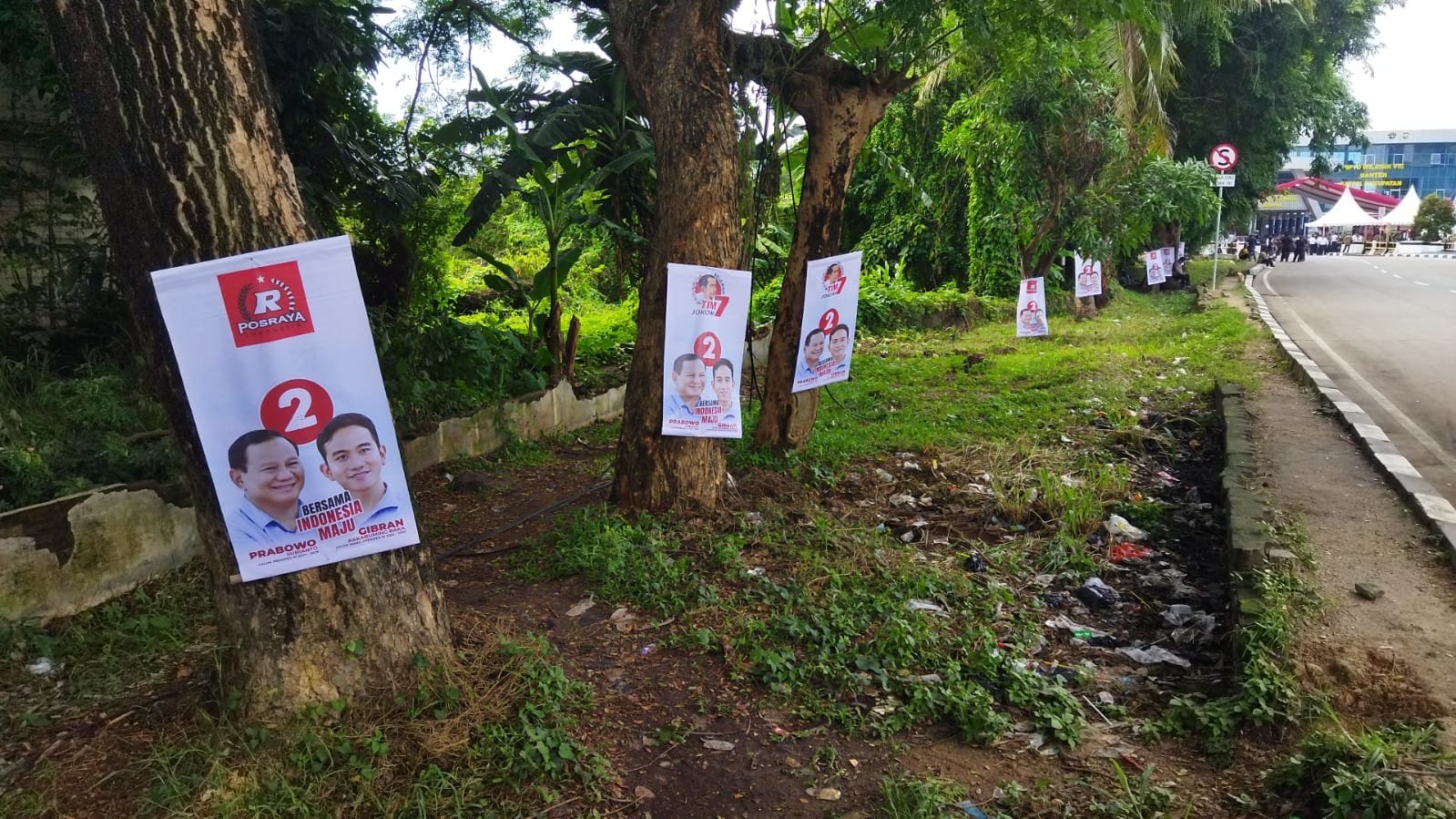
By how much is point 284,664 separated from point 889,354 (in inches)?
404

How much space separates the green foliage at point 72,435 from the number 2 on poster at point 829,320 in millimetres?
3602

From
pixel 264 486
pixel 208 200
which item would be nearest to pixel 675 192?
pixel 208 200

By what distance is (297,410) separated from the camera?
2.63 m

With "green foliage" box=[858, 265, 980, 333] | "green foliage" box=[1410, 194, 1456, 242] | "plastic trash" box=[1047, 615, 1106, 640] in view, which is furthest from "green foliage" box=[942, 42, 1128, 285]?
"green foliage" box=[1410, 194, 1456, 242]

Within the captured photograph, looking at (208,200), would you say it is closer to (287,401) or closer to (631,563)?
(287,401)

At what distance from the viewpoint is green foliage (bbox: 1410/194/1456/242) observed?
57.6 meters

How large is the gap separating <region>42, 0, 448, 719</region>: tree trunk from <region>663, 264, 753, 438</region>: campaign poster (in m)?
2.00

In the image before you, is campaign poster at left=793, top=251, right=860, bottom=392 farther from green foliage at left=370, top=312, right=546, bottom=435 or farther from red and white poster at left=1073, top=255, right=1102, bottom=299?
red and white poster at left=1073, top=255, right=1102, bottom=299

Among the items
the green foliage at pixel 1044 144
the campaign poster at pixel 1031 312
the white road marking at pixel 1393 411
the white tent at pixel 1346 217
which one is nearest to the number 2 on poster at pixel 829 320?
the white road marking at pixel 1393 411

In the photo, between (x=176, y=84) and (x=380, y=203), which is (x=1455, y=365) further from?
(x=176, y=84)

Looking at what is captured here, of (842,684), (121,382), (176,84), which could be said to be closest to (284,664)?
(176,84)

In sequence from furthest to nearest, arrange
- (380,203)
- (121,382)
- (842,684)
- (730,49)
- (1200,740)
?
1. (380,203)
2. (121,382)
3. (730,49)
4. (842,684)
5. (1200,740)

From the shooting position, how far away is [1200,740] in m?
3.21

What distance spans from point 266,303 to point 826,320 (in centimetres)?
379
